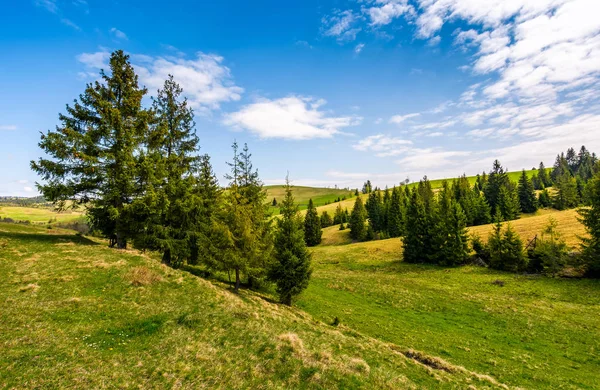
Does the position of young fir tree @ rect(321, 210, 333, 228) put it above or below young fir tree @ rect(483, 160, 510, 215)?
below

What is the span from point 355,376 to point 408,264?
5235 centimetres

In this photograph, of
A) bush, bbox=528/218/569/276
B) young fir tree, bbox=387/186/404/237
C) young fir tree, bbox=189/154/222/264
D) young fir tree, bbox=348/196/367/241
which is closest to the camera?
young fir tree, bbox=189/154/222/264

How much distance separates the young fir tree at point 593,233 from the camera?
40219 mm

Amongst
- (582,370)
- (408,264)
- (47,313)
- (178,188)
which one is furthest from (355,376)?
(408,264)

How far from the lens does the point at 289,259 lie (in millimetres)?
26531

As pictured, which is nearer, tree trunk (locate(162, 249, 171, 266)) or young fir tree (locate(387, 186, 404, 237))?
tree trunk (locate(162, 249, 171, 266))

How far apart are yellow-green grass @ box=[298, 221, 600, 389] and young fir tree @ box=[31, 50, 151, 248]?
20315mm

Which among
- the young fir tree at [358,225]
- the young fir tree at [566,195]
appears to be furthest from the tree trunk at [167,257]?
the young fir tree at [566,195]

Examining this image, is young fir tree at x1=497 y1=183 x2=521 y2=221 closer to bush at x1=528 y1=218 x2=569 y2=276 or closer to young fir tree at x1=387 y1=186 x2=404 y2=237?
young fir tree at x1=387 y1=186 x2=404 y2=237

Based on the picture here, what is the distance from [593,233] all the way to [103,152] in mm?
64083

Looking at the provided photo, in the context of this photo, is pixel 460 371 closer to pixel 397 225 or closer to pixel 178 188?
pixel 178 188

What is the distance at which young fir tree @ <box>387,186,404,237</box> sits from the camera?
86.9 m

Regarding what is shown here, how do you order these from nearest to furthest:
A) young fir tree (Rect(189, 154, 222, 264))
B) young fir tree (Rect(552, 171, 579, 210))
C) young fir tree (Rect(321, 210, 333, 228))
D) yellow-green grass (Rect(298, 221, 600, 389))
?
yellow-green grass (Rect(298, 221, 600, 389)), young fir tree (Rect(189, 154, 222, 264)), young fir tree (Rect(552, 171, 579, 210)), young fir tree (Rect(321, 210, 333, 228))

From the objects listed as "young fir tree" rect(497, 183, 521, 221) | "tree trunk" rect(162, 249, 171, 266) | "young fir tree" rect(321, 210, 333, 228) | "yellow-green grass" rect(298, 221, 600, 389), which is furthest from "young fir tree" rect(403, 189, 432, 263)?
"young fir tree" rect(321, 210, 333, 228)
